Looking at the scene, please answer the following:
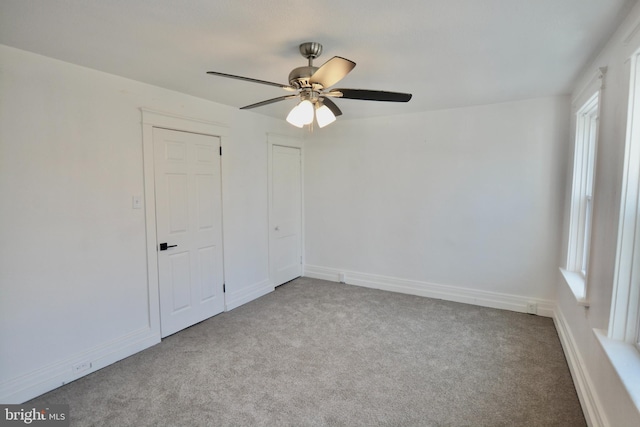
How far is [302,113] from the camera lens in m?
2.06

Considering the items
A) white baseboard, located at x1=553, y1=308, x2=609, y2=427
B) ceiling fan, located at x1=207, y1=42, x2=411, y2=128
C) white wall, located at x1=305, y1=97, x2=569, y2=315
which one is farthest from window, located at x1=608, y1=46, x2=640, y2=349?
white wall, located at x1=305, y1=97, x2=569, y2=315

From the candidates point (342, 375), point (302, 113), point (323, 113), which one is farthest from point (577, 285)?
point (302, 113)

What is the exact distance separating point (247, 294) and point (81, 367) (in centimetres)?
187

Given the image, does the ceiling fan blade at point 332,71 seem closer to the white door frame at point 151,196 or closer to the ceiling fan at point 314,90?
the ceiling fan at point 314,90

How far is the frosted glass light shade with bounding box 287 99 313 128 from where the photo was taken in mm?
2041

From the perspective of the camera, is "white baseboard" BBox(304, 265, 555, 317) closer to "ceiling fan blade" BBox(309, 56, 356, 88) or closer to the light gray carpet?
the light gray carpet

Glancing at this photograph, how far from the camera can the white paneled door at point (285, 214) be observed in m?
4.61

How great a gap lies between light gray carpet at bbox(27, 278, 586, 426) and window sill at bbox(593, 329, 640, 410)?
670 mm

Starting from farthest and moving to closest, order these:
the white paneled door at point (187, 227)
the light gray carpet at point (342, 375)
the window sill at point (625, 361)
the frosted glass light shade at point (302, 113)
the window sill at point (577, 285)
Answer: the white paneled door at point (187, 227) < the window sill at point (577, 285) < the light gray carpet at point (342, 375) < the frosted glass light shade at point (302, 113) < the window sill at point (625, 361)

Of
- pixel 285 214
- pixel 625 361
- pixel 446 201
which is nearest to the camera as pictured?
pixel 625 361

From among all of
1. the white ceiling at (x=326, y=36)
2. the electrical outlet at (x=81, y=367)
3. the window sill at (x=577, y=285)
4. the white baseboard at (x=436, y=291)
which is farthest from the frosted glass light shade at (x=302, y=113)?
the white baseboard at (x=436, y=291)

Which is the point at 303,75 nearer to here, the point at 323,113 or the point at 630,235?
the point at 323,113

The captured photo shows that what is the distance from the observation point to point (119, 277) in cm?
285

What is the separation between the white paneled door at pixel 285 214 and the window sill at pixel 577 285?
3.36m
